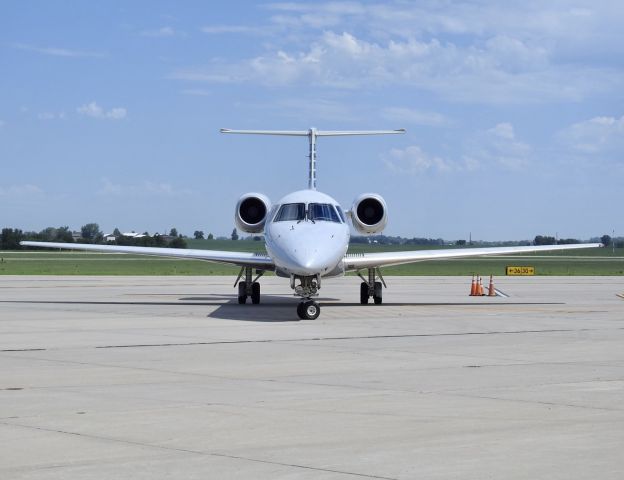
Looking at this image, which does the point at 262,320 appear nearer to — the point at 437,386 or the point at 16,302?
the point at 16,302

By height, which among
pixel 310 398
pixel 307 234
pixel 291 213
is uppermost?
pixel 291 213

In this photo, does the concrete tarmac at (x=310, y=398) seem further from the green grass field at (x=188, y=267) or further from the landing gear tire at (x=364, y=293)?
the green grass field at (x=188, y=267)

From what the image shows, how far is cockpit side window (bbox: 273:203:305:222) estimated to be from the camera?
23797 mm

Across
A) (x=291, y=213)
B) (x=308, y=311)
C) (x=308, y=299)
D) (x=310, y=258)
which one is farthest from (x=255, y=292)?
(x=310, y=258)

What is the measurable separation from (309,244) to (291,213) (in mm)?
2112

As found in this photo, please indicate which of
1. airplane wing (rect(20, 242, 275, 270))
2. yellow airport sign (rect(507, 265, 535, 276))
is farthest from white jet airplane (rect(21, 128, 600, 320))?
yellow airport sign (rect(507, 265, 535, 276))

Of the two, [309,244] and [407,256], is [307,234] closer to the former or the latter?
[309,244]

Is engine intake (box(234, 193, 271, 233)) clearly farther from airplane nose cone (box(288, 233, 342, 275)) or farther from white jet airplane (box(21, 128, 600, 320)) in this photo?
airplane nose cone (box(288, 233, 342, 275))

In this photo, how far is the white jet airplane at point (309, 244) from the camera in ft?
72.6

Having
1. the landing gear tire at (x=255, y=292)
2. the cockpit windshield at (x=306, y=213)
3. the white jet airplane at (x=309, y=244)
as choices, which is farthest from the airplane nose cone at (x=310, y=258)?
the landing gear tire at (x=255, y=292)

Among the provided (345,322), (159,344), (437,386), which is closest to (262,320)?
(345,322)

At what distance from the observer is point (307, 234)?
22.7 m

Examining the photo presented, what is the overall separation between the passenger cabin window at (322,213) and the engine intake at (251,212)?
5345 millimetres

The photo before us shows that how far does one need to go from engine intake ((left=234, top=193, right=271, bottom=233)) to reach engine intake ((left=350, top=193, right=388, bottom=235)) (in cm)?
257
